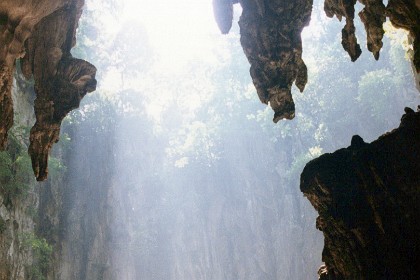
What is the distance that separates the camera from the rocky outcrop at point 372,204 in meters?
3.94

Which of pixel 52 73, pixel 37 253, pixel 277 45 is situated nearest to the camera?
pixel 52 73

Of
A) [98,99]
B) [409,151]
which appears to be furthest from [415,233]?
[98,99]

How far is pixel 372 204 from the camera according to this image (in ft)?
13.8

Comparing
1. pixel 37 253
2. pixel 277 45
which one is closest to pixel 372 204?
pixel 277 45

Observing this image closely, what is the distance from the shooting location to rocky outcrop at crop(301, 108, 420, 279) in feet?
12.9

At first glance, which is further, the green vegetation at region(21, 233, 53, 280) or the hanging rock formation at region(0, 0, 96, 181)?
the green vegetation at region(21, 233, 53, 280)

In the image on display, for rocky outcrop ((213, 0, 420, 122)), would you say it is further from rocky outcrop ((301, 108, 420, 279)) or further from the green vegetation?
the green vegetation

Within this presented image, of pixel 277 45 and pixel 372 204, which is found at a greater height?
pixel 277 45

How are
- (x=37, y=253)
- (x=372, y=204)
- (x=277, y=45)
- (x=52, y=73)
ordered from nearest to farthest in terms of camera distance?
(x=372, y=204) → (x=52, y=73) → (x=277, y=45) → (x=37, y=253)

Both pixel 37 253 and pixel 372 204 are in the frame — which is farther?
pixel 37 253

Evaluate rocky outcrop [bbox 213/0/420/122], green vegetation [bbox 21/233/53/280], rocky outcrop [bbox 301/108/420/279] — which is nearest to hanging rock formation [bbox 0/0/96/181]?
rocky outcrop [bbox 213/0/420/122]

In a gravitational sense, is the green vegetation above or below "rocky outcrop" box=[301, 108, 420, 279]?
above

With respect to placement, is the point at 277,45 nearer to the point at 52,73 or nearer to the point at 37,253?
the point at 52,73

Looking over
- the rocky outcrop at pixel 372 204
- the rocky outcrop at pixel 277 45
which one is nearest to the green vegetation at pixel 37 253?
the rocky outcrop at pixel 277 45
